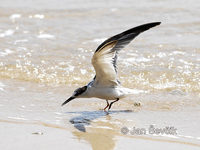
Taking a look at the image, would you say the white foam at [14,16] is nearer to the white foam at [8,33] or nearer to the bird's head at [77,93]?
the white foam at [8,33]

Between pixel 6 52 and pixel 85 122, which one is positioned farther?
pixel 6 52

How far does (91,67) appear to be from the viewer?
8.56 m

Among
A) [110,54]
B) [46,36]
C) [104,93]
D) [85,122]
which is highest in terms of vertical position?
[110,54]

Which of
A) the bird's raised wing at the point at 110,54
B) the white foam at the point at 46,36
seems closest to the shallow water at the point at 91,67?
the white foam at the point at 46,36

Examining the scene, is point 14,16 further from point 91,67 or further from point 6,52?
point 91,67

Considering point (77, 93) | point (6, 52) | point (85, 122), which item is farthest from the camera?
point (6, 52)

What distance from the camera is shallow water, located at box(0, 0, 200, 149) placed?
5.76m

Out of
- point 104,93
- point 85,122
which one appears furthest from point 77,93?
point 85,122

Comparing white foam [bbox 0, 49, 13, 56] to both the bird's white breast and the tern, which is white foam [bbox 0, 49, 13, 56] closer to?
the tern

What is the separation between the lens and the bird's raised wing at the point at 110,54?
5758 mm

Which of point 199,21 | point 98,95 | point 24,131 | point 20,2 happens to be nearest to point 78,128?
point 24,131

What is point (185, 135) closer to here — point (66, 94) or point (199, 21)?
point (66, 94)

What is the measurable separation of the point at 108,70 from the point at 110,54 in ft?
0.96

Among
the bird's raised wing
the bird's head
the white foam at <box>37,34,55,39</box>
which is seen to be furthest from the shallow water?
the bird's raised wing
